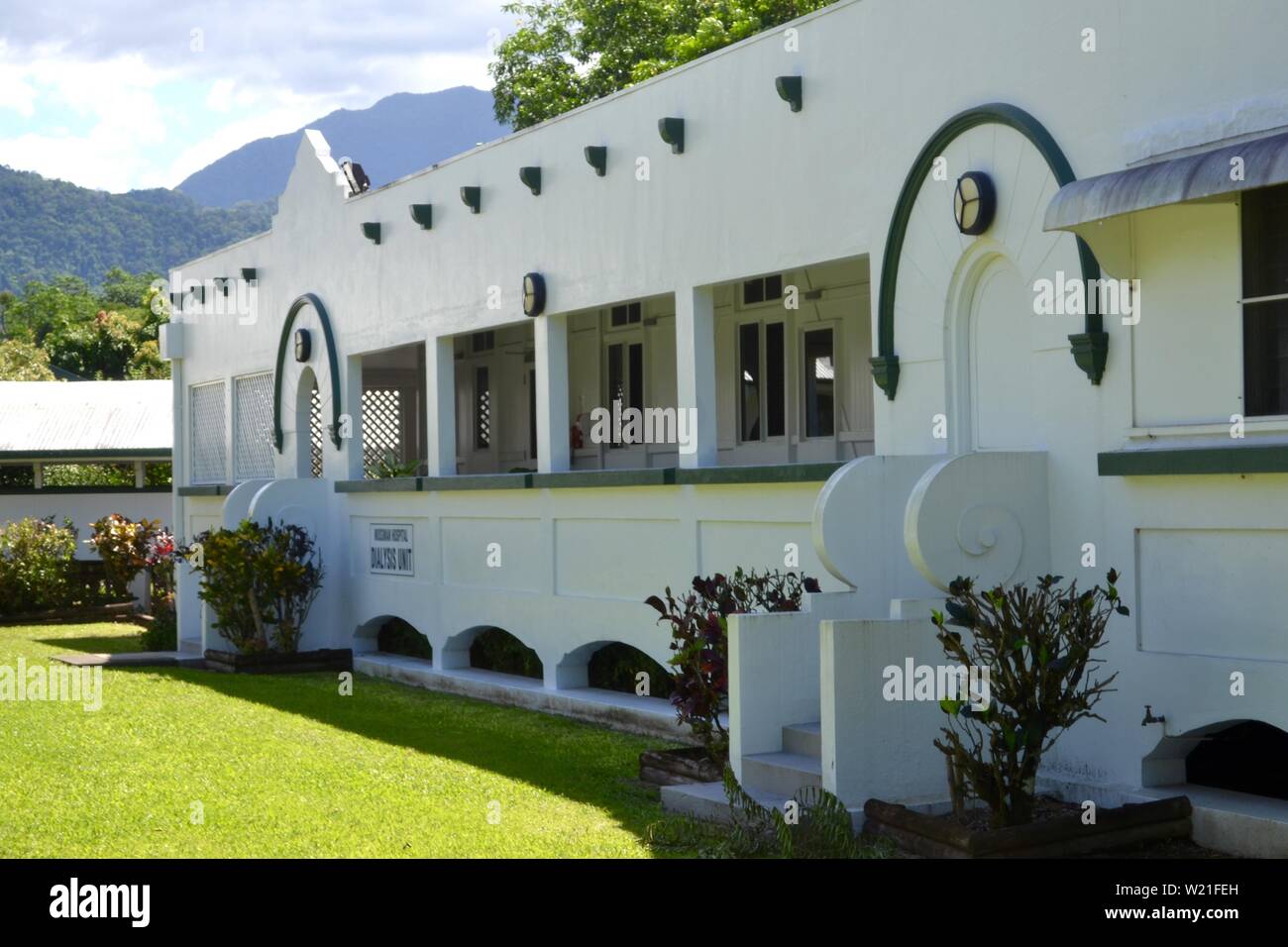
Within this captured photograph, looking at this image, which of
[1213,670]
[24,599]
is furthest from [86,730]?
[24,599]

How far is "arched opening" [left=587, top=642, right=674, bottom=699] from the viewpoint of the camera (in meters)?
13.3

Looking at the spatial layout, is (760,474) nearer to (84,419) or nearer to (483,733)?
(483,733)

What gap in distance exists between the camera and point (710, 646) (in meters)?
10.0

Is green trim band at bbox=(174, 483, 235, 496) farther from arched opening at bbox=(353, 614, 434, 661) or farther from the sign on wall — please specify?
the sign on wall

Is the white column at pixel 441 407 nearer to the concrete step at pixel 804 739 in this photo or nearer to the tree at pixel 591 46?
the concrete step at pixel 804 739

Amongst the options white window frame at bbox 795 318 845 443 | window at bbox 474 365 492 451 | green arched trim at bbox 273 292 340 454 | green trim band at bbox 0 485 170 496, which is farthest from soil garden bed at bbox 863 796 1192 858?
green trim band at bbox 0 485 170 496

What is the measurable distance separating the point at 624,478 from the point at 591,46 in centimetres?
2206

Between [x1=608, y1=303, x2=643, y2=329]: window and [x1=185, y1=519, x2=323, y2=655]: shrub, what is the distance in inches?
172
